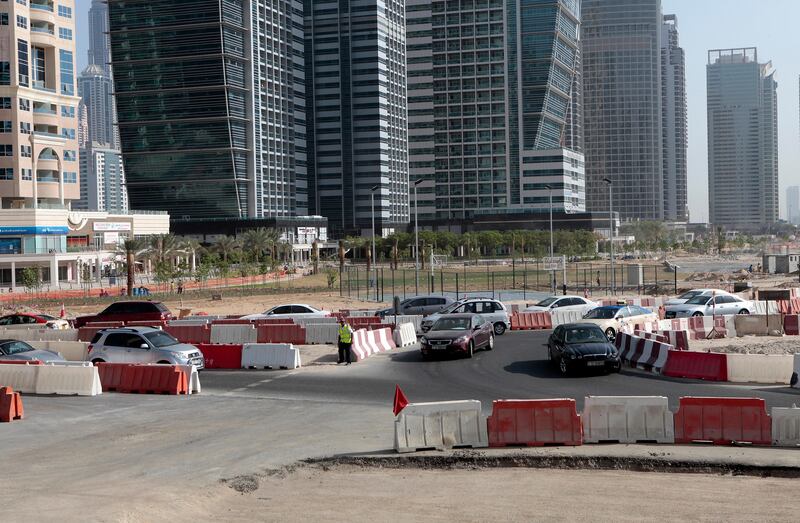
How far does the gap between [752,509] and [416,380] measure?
47.8 ft

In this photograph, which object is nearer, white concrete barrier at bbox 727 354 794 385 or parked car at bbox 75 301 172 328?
white concrete barrier at bbox 727 354 794 385

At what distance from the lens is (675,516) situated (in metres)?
13.9

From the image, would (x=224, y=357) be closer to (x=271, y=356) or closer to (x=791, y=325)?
(x=271, y=356)

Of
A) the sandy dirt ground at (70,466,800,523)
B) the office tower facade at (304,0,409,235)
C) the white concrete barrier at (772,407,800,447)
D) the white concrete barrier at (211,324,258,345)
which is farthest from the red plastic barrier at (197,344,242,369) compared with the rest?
the office tower facade at (304,0,409,235)

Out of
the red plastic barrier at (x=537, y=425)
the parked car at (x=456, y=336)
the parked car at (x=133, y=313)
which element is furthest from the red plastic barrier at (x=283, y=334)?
the red plastic barrier at (x=537, y=425)

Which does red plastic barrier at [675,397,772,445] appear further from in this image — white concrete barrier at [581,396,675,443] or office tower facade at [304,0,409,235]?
office tower facade at [304,0,409,235]

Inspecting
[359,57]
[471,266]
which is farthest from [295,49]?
[471,266]

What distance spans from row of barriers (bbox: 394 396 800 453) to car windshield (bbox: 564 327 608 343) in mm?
9685

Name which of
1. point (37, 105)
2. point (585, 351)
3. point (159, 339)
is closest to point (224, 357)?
point (159, 339)

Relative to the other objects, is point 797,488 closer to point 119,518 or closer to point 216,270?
point 119,518

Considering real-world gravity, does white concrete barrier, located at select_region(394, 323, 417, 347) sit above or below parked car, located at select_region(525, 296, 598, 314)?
below

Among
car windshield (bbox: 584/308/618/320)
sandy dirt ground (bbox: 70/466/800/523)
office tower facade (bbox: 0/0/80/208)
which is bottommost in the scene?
sandy dirt ground (bbox: 70/466/800/523)

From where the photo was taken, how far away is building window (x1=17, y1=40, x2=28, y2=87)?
98250mm

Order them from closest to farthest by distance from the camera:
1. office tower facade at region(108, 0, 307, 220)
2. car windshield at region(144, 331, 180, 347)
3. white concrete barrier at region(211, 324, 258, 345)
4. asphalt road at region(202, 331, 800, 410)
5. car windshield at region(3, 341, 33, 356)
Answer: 1. asphalt road at region(202, 331, 800, 410)
2. car windshield at region(3, 341, 33, 356)
3. car windshield at region(144, 331, 180, 347)
4. white concrete barrier at region(211, 324, 258, 345)
5. office tower facade at region(108, 0, 307, 220)
